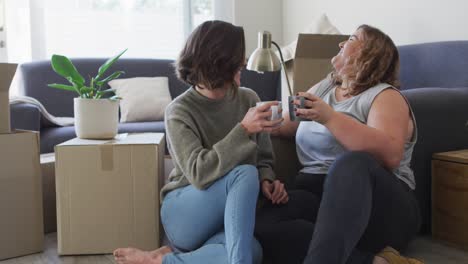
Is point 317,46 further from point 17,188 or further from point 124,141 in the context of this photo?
point 17,188

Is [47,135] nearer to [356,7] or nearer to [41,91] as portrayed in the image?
[41,91]

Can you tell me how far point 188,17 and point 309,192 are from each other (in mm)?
2982

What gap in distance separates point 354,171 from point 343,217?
122 mm

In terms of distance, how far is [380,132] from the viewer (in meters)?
1.34

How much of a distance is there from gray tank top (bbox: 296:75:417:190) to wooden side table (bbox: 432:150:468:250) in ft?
1.21

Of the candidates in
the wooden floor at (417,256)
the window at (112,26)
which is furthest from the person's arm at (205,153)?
the window at (112,26)

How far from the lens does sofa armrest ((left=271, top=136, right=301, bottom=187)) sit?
5.79ft

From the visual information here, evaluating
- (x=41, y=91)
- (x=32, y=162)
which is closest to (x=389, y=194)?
(x=32, y=162)

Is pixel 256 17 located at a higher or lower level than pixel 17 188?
higher

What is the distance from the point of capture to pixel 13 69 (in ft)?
6.06

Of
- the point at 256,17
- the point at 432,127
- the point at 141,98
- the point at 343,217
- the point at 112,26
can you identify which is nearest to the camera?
the point at 343,217

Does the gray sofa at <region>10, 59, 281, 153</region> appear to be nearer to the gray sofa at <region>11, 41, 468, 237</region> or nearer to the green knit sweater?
the gray sofa at <region>11, 41, 468, 237</region>

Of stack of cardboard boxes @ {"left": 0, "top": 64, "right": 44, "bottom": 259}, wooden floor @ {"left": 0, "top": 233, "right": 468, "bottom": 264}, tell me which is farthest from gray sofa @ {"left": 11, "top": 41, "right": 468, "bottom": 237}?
stack of cardboard boxes @ {"left": 0, "top": 64, "right": 44, "bottom": 259}

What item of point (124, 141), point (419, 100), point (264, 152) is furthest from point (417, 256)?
point (124, 141)
